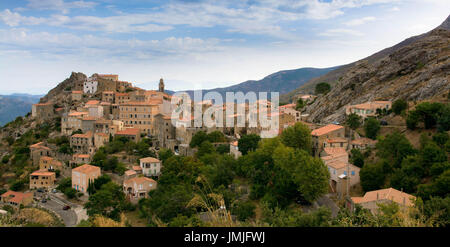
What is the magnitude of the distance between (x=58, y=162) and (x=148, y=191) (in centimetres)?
1426

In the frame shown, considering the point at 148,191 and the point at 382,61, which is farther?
the point at 382,61

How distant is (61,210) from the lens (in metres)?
29.4

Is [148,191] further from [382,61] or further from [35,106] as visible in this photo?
[382,61]

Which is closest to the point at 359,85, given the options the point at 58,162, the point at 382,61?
the point at 382,61

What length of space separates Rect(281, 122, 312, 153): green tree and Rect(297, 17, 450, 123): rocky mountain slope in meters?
11.1

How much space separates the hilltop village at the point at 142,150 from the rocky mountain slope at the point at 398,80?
3562 millimetres

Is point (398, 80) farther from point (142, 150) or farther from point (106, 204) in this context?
point (106, 204)

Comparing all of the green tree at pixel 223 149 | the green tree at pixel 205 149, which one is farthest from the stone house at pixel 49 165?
the green tree at pixel 223 149

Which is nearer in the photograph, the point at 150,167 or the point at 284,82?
the point at 150,167

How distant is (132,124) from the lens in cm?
4247

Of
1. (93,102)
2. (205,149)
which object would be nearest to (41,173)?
(93,102)

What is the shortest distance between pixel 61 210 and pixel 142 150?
32.1 feet

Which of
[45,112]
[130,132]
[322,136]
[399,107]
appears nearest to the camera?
[322,136]

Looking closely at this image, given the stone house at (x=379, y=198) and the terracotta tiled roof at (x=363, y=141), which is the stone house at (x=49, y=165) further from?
the stone house at (x=379, y=198)
